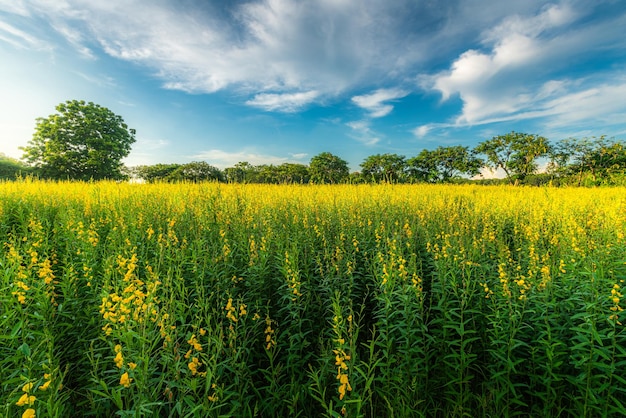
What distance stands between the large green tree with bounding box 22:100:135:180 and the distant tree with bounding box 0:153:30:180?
1.05 m

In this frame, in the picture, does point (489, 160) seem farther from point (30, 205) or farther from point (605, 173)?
point (30, 205)

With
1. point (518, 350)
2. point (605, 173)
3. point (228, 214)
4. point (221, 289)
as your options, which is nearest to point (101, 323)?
point (221, 289)

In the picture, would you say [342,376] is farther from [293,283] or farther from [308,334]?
[308,334]

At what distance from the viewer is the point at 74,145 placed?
34250mm

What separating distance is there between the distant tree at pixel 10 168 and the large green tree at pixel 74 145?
105 centimetres

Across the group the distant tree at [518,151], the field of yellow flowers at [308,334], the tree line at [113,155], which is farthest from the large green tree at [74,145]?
the distant tree at [518,151]

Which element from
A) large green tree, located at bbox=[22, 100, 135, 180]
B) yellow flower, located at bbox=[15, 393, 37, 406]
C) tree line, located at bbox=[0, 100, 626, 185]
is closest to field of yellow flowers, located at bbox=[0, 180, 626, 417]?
yellow flower, located at bbox=[15, 393, 37, 406]

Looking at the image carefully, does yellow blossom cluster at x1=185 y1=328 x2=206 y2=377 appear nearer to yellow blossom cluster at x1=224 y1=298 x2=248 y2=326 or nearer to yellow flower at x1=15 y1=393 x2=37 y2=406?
yellow blossom cluster at x1=224 y1=298 x2=248 y2=326

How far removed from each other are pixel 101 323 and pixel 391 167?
74.3 meters

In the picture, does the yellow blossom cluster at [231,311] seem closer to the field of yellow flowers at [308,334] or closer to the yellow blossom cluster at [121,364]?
the field of yellow flowers at [308,334]

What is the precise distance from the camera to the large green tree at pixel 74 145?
109ft

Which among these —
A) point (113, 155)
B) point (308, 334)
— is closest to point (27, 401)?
point (308, 334)

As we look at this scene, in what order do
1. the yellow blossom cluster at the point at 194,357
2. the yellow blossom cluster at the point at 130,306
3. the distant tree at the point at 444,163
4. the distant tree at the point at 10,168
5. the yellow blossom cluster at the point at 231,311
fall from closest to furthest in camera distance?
the yellow blossom cluster at the point at 194,357
the yellow blossom cluster at the point at 130,306
the yellow blossom cluster at the point at 231,311
the distant tree at the point at 10,168
the distant tree at the point at 444,163

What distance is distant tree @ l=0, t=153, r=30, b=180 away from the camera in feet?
99.8
